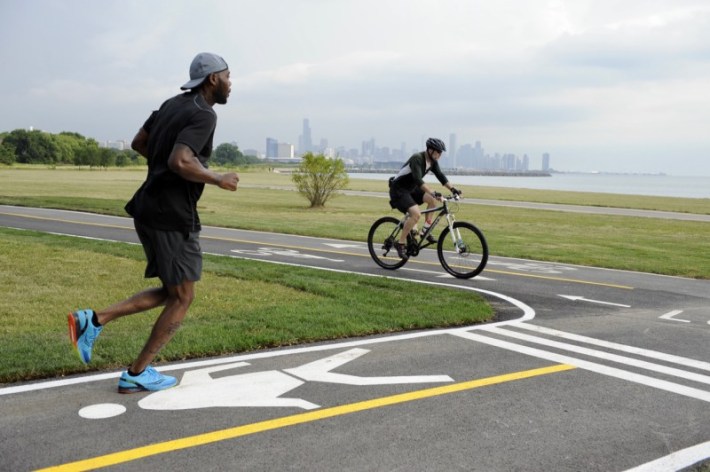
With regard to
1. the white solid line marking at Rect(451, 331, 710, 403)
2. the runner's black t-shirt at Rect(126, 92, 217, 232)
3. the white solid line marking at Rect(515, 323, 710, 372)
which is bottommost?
the white solid line marking at Rect(515, 323, 710, 372)

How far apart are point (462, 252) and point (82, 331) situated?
7398 mm

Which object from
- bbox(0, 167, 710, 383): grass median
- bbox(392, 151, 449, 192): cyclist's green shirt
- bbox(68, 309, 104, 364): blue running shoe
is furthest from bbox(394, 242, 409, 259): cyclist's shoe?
bbox(68, 309, 104, 364): blue running shoe

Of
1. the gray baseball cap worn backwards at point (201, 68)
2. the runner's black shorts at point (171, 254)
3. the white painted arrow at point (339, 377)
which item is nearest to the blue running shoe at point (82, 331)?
the runner's black shorts at point (171, 254)

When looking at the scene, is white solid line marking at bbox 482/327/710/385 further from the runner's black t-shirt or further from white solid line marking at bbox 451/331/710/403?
the runner's black t-shirt

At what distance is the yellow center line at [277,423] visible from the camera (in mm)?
3480

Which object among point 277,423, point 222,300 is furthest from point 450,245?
point 277,423

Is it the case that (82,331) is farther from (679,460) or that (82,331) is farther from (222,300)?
(679,460)

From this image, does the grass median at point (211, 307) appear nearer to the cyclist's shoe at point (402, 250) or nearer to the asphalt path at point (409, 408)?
the asphalt path at point (409, 408)

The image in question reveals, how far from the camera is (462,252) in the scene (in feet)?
35.9

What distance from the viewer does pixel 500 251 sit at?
14930 mm

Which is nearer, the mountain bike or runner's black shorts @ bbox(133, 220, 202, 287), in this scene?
runner's black shorts @ bbox(133, 220, 202, 287)

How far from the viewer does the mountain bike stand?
10.7 meters

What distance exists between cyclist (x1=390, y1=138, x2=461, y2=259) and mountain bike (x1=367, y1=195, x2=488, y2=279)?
11 centimetres

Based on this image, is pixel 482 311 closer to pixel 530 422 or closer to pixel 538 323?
pixel 538 323
